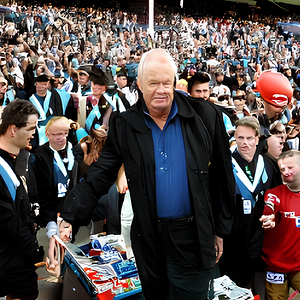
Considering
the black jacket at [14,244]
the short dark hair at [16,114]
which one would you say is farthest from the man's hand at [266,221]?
the short dark hair at [16,114]

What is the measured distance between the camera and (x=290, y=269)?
256 centimetres

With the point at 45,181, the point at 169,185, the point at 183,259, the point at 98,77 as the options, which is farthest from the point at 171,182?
the point at 98,77

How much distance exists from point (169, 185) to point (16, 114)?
1.16 m

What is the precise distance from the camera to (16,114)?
2.37m

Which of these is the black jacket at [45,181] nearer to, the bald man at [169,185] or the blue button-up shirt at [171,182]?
the bald man at [169,185]

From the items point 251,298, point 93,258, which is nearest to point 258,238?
point 251,298

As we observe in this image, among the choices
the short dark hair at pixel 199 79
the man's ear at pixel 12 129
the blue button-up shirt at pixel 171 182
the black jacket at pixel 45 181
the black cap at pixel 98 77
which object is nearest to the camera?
the blue button-up shirt at pixel 171 182

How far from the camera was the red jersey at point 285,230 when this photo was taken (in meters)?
2.55

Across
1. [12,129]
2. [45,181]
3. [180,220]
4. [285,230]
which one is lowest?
[285,230]

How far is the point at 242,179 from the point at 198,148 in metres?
1.14

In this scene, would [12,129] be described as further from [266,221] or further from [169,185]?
[266,221]

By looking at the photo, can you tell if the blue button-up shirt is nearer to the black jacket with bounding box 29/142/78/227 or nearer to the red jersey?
the red jersey

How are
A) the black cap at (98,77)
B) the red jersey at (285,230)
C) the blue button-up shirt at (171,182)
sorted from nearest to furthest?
the blue button-up shirt at (171,182) → the red jersey at (285,230) → the black cap at (98,77)

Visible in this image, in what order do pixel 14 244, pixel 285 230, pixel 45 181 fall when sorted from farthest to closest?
pixel 45 181, pixel 285 230, pixel 14 244
